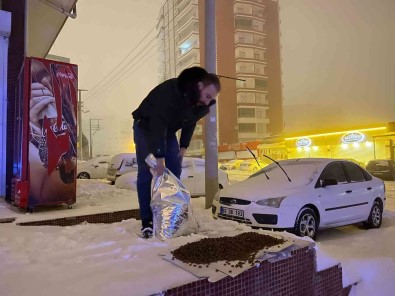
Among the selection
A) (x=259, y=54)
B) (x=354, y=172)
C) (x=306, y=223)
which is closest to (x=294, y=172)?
(x=306, y=223)

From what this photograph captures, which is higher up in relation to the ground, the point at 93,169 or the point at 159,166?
the point at 159,166

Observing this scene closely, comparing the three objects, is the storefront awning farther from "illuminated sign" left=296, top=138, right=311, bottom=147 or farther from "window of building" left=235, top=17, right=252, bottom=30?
"window of building" left=235, top=17, right=252, bottom=30

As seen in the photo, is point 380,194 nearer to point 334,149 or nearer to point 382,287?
point 382,287

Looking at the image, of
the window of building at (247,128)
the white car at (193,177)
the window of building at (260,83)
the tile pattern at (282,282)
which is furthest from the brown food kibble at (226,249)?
the window of building at (260,83)

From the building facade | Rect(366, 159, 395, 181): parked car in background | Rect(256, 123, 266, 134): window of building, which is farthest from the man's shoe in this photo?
Rect(256, 123, 266, 134): window of building

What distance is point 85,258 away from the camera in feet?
7.39

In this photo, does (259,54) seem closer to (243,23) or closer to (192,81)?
(243,23)

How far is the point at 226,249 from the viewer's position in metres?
2.37

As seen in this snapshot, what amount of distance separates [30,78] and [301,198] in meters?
4.38

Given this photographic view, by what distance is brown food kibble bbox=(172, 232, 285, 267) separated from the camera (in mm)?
2176

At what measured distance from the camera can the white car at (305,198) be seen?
508cm

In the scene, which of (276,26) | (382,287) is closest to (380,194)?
(382,287)

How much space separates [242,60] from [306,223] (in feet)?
181

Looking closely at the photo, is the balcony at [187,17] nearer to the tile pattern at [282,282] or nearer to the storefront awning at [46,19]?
the storefront awning at [46,19]
